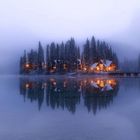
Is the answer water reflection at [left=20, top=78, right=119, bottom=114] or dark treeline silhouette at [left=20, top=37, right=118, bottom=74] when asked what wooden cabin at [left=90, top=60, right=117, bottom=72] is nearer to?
dark treeline silhouette at [left=20, top=37, right=118, bottom=74]

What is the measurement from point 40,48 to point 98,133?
10009 cm

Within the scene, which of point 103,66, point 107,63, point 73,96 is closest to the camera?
point 73,96

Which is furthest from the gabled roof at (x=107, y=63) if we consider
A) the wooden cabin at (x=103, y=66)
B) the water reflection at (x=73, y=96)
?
the water reflection at (x=73, y=96)

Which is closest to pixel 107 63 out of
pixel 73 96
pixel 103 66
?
pixel 103 66

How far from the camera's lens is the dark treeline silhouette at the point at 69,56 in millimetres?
98375

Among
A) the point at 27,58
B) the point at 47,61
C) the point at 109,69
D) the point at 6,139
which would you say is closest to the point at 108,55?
the point at 109,69

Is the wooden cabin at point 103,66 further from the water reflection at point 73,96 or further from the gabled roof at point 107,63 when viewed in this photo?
the water reflection at point 73,96

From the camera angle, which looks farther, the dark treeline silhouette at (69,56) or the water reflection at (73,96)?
the dark treeline silhouette at (69,56)

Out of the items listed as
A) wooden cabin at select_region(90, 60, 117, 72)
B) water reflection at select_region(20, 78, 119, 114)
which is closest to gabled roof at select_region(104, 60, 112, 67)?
wooden cabin at select_region(90, 60, 117, 72)

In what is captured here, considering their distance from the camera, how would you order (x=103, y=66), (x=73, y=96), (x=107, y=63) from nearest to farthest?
(x=73, y=96)
(x=103, y=66)
(x=107, y=63)

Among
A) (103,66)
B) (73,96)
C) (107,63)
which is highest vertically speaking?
(107,63)

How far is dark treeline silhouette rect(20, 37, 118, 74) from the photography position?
98375mm

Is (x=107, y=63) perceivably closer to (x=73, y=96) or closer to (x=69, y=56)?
(x=69, y=56)

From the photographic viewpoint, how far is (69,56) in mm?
99500
